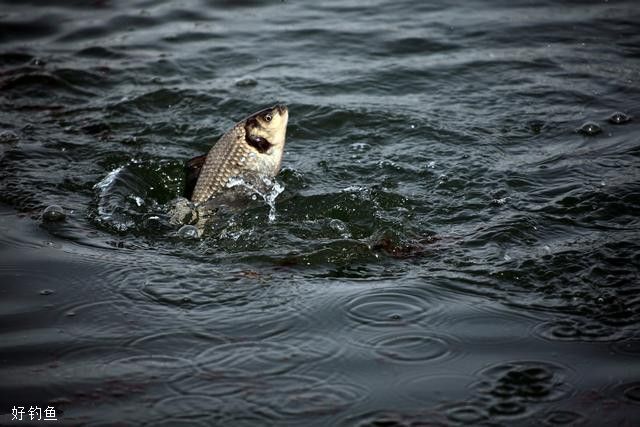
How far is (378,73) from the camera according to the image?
8820 mm

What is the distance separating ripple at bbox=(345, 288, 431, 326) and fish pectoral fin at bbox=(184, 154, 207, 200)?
1.68 meters

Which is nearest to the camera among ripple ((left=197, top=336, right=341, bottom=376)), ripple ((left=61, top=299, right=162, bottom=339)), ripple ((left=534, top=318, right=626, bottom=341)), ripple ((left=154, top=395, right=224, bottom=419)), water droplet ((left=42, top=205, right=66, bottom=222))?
ripple ((left=154, top=395, right=224, bottom=419))

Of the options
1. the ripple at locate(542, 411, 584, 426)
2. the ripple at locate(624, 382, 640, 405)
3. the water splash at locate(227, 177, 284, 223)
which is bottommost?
the ripple at locate(542, 411, 584, 426)

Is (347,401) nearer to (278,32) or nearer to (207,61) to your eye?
(207,61)

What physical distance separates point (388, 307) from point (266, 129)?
1.83m

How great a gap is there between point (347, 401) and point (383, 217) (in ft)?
7.03

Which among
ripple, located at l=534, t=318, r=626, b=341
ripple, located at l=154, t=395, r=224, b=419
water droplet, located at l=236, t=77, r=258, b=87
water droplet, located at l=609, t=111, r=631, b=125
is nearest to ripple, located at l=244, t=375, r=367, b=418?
ripple, located at l=154, t=395, r=224, b=419

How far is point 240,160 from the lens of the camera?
5.75 metres

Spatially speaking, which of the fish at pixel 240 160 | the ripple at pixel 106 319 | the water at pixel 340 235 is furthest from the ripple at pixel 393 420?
the fish at pixel 240 160

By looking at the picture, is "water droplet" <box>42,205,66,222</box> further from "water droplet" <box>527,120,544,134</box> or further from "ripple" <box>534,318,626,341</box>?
"water droplet" <box>527,120,544,134</box>

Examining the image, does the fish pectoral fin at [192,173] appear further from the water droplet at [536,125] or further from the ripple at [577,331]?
the water droplet at [536,125]

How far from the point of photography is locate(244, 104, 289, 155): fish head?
18.9 ft

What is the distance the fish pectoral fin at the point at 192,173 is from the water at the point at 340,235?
0.91 feet

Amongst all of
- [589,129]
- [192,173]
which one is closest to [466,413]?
[192,173]
